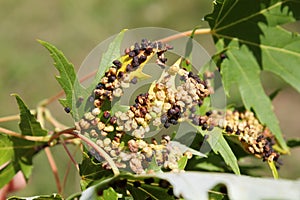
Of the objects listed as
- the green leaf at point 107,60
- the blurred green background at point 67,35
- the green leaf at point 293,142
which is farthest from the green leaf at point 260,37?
the blurred green background at point 67,35

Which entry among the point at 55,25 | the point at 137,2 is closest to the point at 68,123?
the point at 55,25

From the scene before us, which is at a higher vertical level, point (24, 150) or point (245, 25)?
point (245, 25)

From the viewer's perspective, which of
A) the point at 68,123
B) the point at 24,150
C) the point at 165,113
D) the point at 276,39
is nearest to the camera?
the point at 165,113

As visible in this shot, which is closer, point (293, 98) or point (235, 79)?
point (235, 79)

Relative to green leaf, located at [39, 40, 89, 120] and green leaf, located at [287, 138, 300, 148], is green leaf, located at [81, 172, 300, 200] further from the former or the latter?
green leaf, located at [287, 138, 300, 148]

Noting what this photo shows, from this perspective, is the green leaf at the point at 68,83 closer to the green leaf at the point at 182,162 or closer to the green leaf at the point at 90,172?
the green leaf at the point at 90,172

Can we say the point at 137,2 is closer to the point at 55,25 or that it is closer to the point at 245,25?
the point at 55,25
